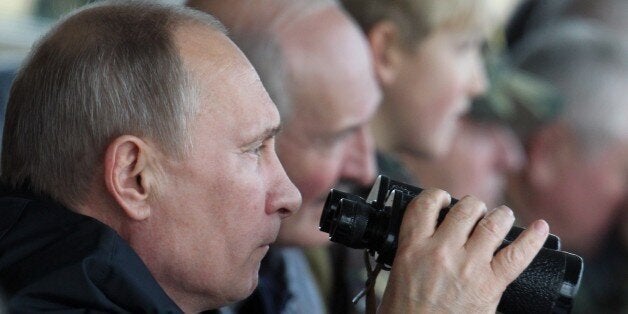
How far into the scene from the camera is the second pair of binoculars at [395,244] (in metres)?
1.18

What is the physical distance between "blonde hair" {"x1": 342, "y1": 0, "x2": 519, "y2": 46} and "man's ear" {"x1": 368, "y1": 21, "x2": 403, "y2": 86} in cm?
1

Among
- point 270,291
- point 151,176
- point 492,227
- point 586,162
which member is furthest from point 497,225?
point 586,162

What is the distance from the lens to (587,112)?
10.4ft

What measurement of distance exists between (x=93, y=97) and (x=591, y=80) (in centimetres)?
227

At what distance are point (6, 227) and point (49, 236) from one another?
5 cm

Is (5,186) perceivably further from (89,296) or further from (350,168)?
(350,168)

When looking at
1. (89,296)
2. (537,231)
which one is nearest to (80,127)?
(89,296)

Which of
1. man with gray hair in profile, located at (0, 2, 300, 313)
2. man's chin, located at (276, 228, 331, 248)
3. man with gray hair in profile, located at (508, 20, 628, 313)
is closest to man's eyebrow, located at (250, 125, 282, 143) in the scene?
man with gray hair in profile, located at (0, 2, 300, 313)

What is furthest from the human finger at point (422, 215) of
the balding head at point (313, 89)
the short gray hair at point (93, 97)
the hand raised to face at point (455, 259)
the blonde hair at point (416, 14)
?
the blonde hair at point (416, 14)

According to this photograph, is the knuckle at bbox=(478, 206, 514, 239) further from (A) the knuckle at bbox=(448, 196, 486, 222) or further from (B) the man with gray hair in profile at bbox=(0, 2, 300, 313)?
(B) the man with gray hair in profile at bbox=(0, 2, 300, 313)

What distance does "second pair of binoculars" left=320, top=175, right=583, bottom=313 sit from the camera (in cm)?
118

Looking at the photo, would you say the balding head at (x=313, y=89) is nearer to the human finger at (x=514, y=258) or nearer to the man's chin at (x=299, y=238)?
the man's chin at (x=299, y=238)

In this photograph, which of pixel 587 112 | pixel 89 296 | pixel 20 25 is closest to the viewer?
pixel 89 296

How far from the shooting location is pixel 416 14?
2.56 m
